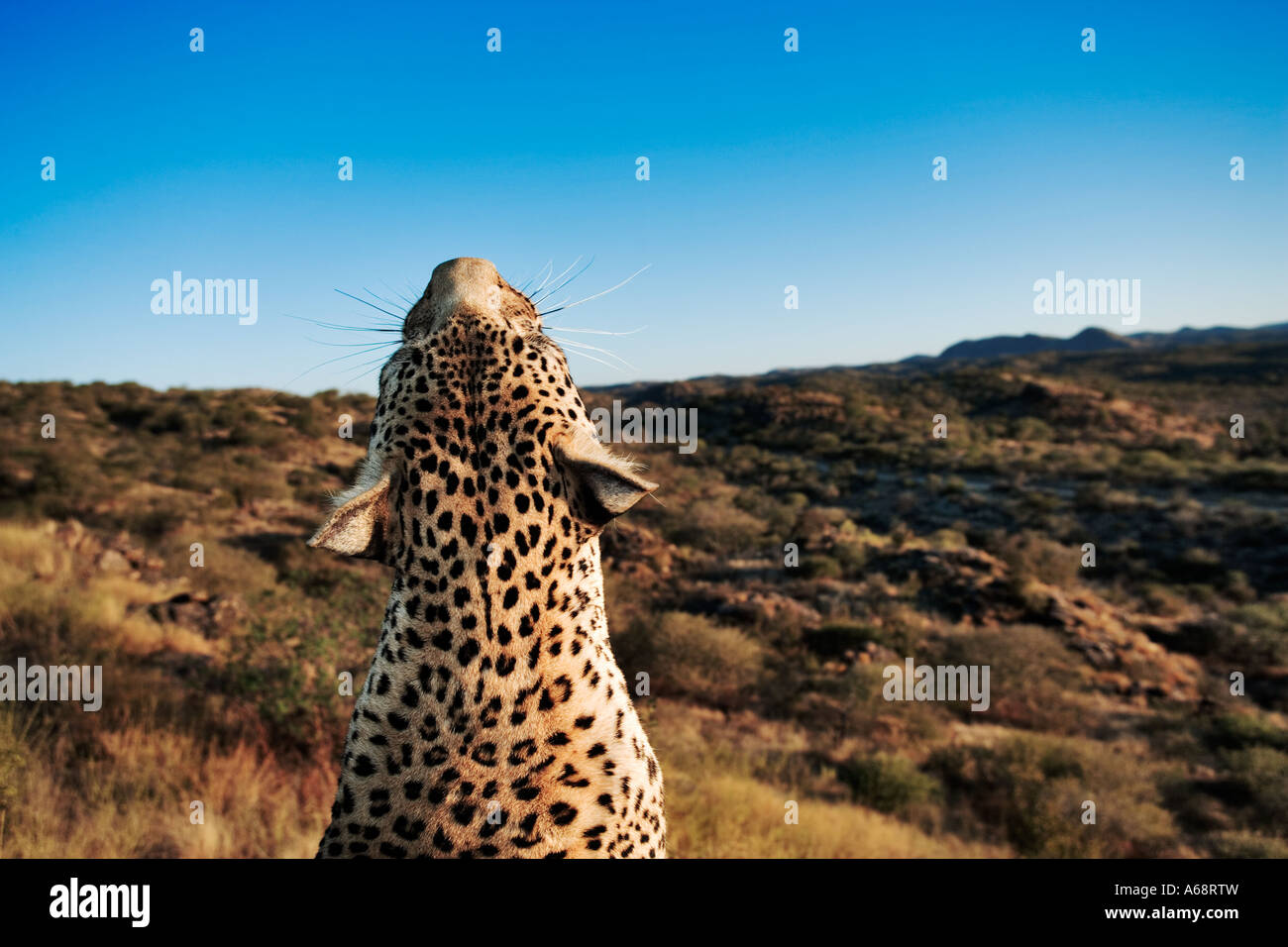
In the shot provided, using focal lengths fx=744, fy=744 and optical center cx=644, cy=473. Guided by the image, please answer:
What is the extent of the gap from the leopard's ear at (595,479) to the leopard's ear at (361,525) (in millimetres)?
389

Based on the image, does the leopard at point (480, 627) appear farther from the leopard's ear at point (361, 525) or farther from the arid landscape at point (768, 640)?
the arid landscape at point (768, 640)

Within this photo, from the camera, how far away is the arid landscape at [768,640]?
6.38 meters

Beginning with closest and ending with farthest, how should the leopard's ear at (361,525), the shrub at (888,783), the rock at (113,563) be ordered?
the leopard's ear at (361,525)
the shrub at (888,783)
the rock at (113,563)

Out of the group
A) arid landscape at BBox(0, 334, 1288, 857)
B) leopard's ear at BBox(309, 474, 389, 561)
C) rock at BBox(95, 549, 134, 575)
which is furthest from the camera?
rock at BBox(95, 549, 134, 575)

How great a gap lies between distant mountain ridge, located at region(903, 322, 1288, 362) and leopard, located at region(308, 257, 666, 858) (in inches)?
5351

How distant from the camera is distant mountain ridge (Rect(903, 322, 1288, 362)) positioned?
128m

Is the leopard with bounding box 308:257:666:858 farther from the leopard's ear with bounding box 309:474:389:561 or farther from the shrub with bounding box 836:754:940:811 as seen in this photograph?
the shrub with bounding box 836:754:940:811

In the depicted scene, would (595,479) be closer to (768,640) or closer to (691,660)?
(691,660)

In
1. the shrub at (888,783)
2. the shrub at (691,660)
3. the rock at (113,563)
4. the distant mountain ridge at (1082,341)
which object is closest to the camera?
the shrub at (888,783)

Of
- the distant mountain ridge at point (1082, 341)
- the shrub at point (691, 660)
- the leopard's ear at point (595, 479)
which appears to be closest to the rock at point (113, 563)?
the shrub at point (691, 660)

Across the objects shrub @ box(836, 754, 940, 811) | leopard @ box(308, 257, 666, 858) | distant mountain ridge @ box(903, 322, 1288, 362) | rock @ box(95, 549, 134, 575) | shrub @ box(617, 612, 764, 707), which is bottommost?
shrub @ box(836, 754, 940, 811)

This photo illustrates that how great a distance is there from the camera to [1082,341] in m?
134

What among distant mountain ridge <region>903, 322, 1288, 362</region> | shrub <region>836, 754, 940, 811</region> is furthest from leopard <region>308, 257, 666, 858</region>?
distant mountain ridge <region>903, 322, 1288, 362</region>
